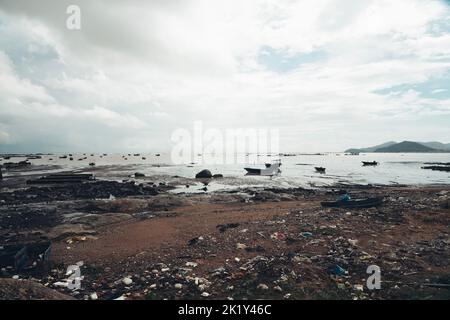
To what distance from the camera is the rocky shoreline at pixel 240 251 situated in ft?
22.4

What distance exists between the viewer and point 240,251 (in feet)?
31.2

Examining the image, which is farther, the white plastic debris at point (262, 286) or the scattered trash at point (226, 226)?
the scattered trash at point (226, 226)

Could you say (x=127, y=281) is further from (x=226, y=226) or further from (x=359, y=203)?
(x=359, y=203)

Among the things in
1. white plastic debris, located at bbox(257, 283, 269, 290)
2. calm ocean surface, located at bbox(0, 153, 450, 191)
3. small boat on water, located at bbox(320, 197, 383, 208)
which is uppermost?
small boat on water, located at bbox(320, 197, 383, 208)

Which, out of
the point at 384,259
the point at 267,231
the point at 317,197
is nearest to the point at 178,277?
the point at 267,231

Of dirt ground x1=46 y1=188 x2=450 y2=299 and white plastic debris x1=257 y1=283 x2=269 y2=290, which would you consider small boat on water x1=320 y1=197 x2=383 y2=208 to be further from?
white plastic debris x1=257 y1=283 x2=269 y2=290

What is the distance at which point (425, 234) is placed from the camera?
10.9 meters

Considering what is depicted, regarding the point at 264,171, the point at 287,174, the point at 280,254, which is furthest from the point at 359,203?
the point at 287,174

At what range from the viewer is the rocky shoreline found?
22.4ft

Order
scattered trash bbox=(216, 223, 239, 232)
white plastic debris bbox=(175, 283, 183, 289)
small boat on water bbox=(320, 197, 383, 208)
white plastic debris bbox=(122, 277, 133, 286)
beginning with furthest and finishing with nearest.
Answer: small boat on water bbox=(320, 197, 383, 208) < scattered trash bbox=(216, 223, 239, 232) < white plastic debris bbox=(122, 277, 133, 286) < white plastic debris bbox=(175, 283, 183, 289)

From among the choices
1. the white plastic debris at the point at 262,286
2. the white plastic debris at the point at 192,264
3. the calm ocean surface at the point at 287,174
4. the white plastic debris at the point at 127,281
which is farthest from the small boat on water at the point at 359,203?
the calm ocean surface at the point at 287,174

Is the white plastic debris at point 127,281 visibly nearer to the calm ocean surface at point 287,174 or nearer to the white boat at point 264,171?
the calm ocean surface at point 287,174

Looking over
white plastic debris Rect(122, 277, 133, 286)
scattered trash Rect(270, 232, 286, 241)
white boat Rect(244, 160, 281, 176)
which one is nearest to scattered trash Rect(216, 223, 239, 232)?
scattered trash Rect(270, 232, 286, 241)
